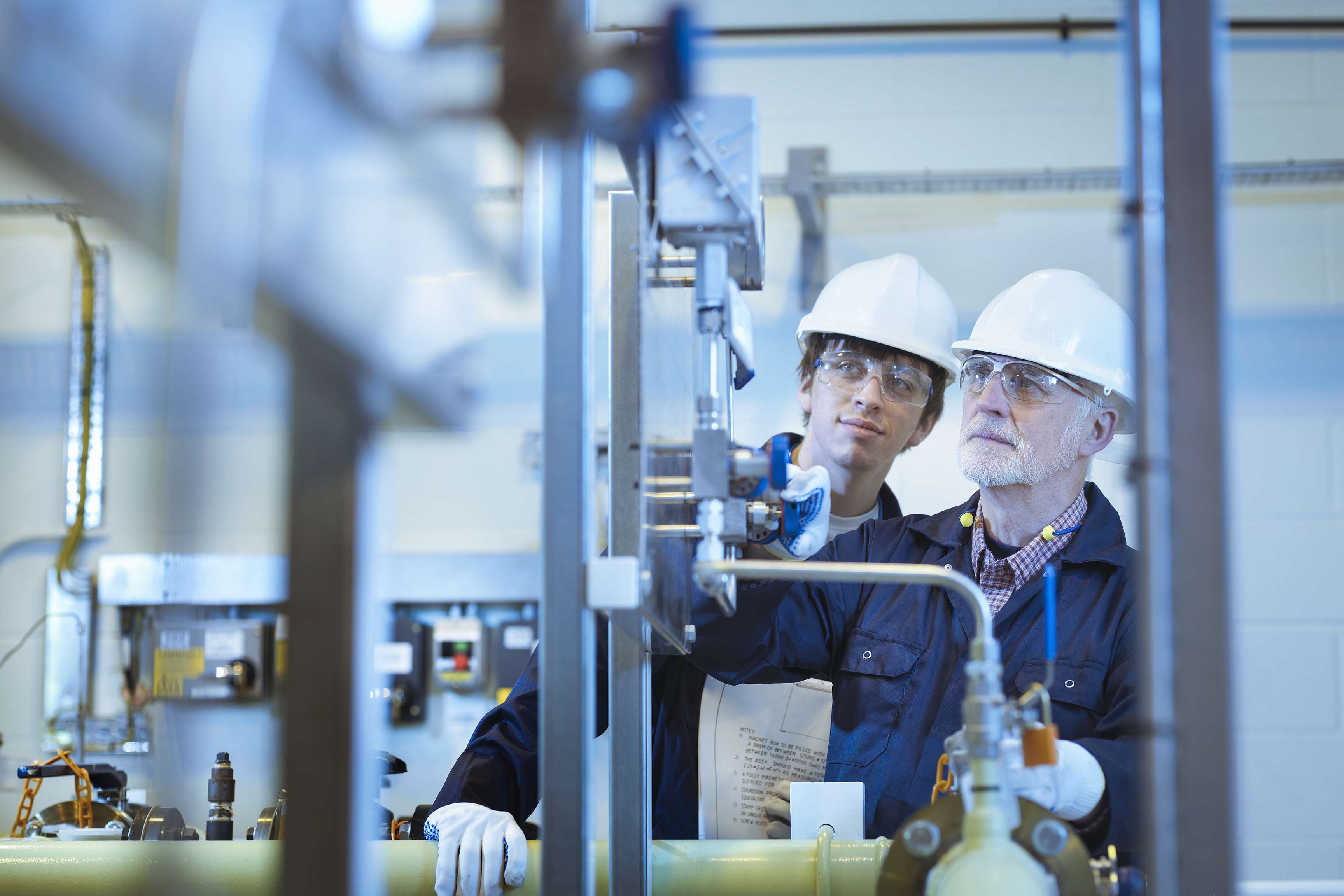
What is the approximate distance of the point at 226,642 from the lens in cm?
296

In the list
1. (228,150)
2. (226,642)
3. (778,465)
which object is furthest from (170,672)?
(226,642)

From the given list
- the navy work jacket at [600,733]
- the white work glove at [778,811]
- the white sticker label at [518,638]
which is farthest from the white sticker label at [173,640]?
the white sticker label at [518,638]

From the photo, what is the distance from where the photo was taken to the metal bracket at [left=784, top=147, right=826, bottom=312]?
2797 millimetres

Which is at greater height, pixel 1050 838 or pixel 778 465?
pixel 778 465

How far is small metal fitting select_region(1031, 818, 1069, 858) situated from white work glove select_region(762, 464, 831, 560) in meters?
0.51

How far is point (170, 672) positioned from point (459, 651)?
2.59m

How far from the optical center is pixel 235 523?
59 cm

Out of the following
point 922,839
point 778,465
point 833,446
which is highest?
point 833,446

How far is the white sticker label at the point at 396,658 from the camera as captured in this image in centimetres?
299

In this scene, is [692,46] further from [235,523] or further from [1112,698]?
[1112,698]

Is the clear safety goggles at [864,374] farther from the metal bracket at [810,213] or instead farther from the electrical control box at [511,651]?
the electrical control box at [511,651]

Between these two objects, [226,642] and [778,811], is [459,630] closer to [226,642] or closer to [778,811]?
[226,642]

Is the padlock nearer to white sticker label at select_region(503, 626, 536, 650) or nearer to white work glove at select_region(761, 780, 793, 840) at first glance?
white work glove at select_region(761, 780, 793, 840)

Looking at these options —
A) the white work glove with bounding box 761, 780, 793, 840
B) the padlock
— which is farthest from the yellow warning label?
the white work glove with bounding box 761, 780, 793, 840
